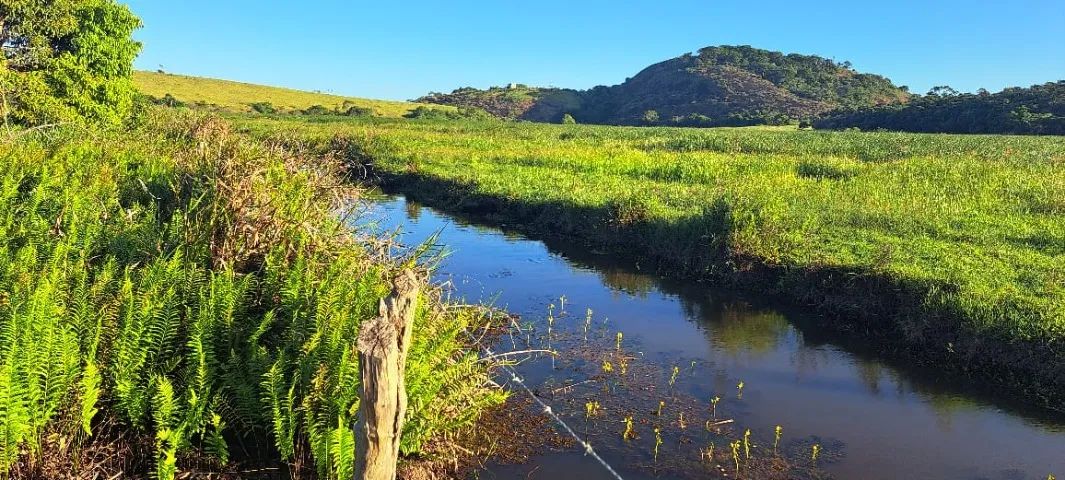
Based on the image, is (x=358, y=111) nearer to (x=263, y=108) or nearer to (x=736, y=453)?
(x=263, y=108)

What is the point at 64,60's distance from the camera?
54.0 feet

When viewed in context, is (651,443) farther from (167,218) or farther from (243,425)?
(167,218)

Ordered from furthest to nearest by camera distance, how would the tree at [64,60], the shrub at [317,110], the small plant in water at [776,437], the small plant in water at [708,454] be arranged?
the shrub at [317,110]
the tree at [64,60]
the small plant in water at [776,437]
the small plant in water at [708,454]

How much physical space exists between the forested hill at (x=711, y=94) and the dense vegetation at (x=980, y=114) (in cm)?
1267

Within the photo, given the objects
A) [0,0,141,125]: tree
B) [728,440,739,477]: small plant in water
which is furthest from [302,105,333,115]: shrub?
[728,440,739,477]: small plant in water

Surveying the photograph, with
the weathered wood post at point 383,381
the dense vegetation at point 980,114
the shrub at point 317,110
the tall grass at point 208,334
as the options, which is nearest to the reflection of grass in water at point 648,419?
the tall grass at point 208,334

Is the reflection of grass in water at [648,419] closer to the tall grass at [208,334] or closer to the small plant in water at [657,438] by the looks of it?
the small plant in water at [657,438]

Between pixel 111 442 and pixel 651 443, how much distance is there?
3.74m

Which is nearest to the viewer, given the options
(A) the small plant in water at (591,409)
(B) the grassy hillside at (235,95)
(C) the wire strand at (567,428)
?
(C) the wire strand at (567,428)

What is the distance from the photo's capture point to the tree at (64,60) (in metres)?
15.4

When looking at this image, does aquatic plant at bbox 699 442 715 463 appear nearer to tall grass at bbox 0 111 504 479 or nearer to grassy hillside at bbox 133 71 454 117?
tall grass at bbox 0 111 504 479

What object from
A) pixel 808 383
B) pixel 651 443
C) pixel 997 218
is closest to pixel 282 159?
pixel 651 443

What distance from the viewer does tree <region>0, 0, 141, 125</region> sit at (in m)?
15.4

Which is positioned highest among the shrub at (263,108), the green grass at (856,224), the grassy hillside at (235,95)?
the grassy hillside at (235,95)
